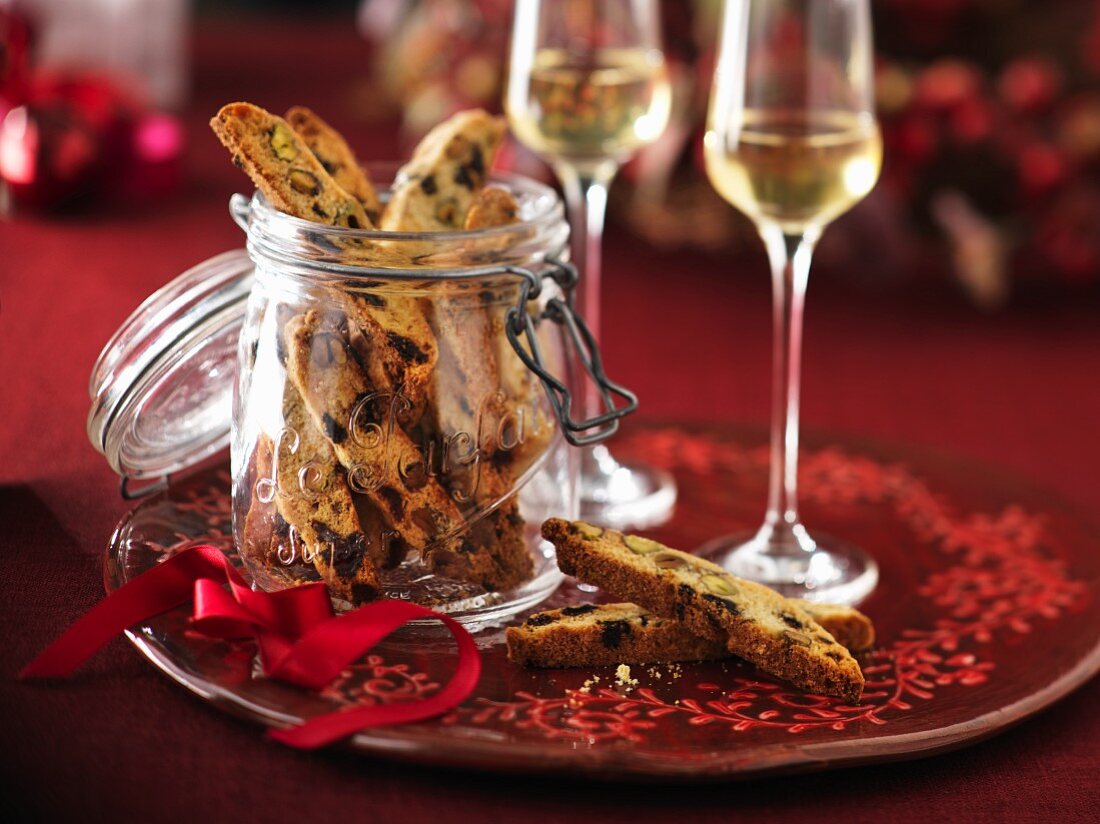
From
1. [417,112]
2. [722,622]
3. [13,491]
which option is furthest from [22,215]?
[722,622]

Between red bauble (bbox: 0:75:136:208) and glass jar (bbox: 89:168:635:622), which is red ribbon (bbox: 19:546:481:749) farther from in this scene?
red bauble (bbox: 0:75:136:208)

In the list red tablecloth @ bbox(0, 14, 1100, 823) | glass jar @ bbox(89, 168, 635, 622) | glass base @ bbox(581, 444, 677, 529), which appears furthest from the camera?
glass base @ bbox(581, 444, 677, 529)

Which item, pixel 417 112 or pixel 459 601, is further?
pixel 417 112

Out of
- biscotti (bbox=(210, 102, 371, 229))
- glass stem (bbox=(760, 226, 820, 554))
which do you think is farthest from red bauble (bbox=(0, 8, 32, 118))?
glass stem (bbox=(760, 226, 820, 554))

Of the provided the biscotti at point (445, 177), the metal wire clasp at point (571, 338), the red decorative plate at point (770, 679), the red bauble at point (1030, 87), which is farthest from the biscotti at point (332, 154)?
the red bauble at point (1030, 87)

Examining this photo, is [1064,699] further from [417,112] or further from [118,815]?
[417,112]

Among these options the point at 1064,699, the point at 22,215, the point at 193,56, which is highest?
the point at 193,56

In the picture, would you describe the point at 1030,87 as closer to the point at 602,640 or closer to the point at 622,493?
the point at 622,493
